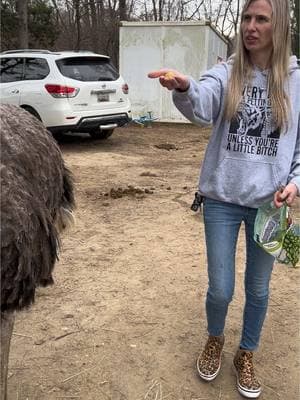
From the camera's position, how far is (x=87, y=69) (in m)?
9.36

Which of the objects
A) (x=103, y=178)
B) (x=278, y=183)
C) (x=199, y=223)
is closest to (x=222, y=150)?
(x=278, y=183)

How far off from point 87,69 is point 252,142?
24.3ft

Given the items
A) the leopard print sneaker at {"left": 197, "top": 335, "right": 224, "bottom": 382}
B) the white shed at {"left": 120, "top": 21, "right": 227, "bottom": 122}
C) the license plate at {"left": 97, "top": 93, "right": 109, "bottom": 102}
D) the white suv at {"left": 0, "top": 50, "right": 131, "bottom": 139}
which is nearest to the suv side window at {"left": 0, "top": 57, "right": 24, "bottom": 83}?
the white suv at {"left": 0, "top": 50, "right": 131, "bottom": 139}

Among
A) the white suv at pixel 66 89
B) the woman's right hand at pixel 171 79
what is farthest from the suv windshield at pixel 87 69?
the woman's right hand at pixel 171 79

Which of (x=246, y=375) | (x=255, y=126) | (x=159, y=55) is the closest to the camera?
(x=255, y=126)

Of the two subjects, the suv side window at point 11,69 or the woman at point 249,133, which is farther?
the suv side window at point 11,69

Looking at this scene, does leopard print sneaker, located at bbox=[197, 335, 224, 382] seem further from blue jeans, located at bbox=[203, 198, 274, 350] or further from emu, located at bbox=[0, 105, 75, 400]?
emu, located at bbox=[0, 105, 75, 400]

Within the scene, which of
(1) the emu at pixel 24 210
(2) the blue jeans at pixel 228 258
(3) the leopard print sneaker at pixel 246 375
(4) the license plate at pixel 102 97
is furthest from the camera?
(4) the license plate at pixel 102 97

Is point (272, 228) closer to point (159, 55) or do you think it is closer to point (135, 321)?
point (135, 321)

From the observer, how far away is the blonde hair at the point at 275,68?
2219mm

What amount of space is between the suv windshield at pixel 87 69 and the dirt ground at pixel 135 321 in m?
4.05

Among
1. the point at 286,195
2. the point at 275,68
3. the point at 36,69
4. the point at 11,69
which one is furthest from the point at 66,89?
the point at 286,195

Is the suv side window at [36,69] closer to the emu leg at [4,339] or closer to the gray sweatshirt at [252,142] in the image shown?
the gray sweatshirt at [252,142]

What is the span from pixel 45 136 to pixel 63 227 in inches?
16.4
